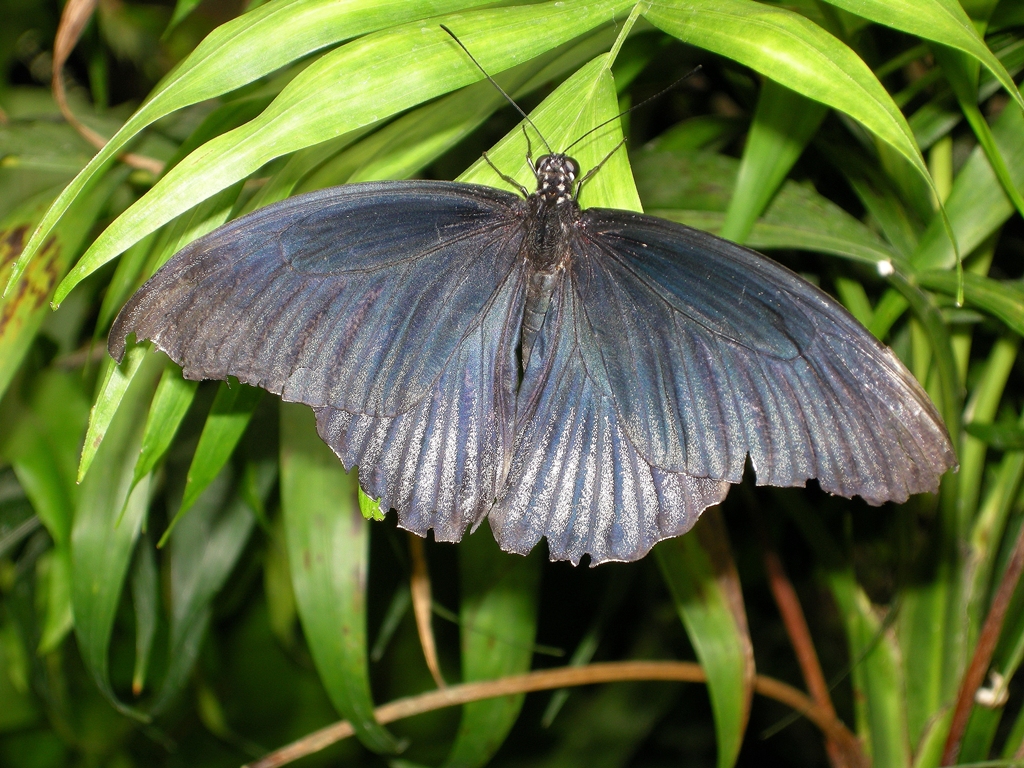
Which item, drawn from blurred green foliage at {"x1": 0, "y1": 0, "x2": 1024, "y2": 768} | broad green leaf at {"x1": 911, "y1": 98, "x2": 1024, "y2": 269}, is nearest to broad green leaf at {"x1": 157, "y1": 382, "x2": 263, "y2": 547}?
blurred green foliage at {"x1": 0, "y1": 0, "x2": 1024, "y2": 768}

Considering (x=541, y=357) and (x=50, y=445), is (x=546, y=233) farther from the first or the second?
(x=50, y=445)

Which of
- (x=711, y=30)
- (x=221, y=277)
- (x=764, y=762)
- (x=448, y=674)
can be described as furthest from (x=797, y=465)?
(x=764, y=762)

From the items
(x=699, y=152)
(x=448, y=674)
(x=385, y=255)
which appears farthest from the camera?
(x=448, y=674)

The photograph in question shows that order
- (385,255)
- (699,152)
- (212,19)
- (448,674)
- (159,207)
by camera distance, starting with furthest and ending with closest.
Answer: (212,19) → (448,674) → (699,152) → (385,255) → (159,207)

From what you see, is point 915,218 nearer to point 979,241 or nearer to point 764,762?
point 979,241

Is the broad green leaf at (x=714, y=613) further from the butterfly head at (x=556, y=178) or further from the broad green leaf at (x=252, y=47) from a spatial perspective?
the broad green leaf at (x=252, y=47)

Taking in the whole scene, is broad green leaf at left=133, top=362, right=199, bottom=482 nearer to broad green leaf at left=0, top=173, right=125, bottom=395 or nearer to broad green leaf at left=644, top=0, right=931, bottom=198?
broad green leaf at left=0, top=173, right=125, bottom=395

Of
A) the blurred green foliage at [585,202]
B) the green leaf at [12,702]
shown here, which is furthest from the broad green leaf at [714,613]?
the green leaf at [12,702]
